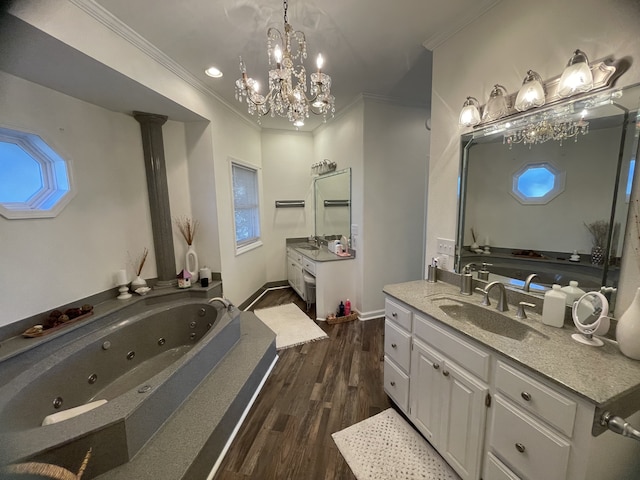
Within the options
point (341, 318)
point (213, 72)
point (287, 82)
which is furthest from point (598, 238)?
point (213, 72)

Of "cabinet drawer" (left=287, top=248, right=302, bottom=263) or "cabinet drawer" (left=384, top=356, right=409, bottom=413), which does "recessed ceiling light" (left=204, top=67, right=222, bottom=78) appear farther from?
"cabinet drawer" (left=384, top=356, right=409, bottom=413)

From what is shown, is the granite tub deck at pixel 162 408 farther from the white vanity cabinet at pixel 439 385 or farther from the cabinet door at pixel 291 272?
the cabinet door at pixel 291 272

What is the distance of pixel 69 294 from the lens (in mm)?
2104

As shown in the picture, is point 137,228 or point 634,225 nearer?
point 634,225

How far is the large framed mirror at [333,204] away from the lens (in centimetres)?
346

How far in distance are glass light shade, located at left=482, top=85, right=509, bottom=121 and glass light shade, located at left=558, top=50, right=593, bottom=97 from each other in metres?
0.31

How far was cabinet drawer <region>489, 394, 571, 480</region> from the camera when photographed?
2.90ft

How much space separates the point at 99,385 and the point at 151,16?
2.73 metres

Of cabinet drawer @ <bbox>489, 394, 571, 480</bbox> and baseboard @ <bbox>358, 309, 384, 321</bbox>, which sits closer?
cabinet drawer @ <bbox>489, 394, 571, 480</bbox>

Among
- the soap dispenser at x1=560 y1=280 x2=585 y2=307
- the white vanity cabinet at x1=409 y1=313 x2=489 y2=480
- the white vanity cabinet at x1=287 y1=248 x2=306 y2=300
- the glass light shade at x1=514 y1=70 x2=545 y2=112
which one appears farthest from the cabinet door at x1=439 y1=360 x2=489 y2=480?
the white vanity cabinet at x1=287 y1=248 x2=306 y2=300

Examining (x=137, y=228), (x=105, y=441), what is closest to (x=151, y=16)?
(x=137, y=228)

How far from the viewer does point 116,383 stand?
204cm

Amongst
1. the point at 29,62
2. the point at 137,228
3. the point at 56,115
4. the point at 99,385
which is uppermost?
the point at 29,62

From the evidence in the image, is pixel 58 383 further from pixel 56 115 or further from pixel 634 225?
pixel 634 225
